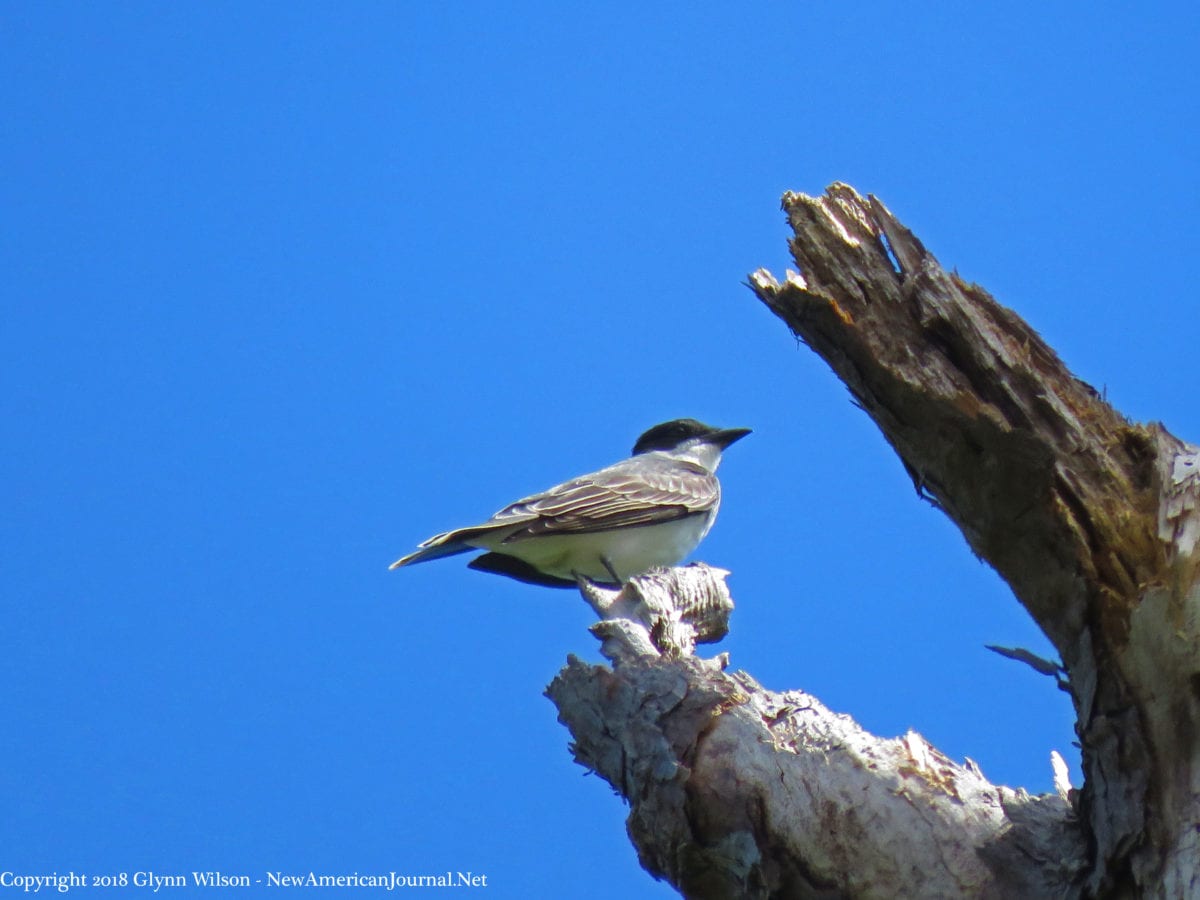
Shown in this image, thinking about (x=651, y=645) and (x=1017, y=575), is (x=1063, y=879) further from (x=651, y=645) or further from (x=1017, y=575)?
(x=651, y=645)

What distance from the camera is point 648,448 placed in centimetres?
1218

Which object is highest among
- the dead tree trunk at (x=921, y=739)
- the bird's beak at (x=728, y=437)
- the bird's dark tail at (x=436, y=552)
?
the bird's beak at (x=728, y=437)

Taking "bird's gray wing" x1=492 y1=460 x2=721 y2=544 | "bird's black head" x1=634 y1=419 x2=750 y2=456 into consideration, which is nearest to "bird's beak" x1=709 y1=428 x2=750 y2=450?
"bird's black head" x1=634 y1=419 x2=750 y2=456

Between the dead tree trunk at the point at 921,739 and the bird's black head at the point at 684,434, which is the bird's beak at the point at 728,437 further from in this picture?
the dead tree trunk at the point at 921,739

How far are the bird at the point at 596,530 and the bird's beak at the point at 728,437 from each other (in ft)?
3.28

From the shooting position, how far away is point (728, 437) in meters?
11.6

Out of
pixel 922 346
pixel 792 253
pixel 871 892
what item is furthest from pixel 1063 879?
pixel 792 253

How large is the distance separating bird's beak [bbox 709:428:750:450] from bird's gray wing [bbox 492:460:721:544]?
3.21 ft

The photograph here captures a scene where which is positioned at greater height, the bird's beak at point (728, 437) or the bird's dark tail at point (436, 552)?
the bird's beak at point (728, 437)

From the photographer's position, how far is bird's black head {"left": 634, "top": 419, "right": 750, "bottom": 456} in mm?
11594

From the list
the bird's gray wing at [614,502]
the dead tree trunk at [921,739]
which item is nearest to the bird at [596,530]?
the bird's gray wing at [614,502]

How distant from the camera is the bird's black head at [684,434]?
11.6m

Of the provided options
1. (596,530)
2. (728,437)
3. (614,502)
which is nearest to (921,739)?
(596,530)

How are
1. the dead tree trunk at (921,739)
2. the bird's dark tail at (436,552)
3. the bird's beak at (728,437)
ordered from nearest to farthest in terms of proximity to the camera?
the dead tree trunk at (921,739) → the bird's dark tail at (436,552) → the bird's beak at (728,437)
